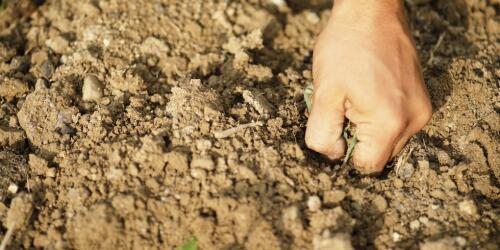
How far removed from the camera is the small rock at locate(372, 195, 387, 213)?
211 centimetres

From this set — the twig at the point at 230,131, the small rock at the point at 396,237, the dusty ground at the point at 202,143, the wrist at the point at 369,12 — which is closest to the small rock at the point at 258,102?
the dusty ground at the point at 202,143

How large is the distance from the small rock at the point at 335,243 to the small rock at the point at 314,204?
126 millimetres

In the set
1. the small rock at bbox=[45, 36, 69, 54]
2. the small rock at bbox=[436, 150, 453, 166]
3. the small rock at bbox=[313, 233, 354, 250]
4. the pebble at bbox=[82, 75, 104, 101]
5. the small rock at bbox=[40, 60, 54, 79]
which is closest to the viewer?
the small rock at bbox=[313, 233, 354, 250]

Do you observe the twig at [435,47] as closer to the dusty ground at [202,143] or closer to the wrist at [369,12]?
the dusty ground at [202,143]

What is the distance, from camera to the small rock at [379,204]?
2109 mm

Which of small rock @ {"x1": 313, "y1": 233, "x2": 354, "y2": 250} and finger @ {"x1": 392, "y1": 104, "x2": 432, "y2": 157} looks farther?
finger @ {"x1": 392, "y1": 104, "x2": 432, "y2": 157}

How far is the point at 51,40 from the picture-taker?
2.74 metres

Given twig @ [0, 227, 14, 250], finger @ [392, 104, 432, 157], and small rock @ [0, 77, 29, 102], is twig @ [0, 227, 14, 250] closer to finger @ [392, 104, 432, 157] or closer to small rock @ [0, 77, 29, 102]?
small rock @ [0, 77, 29, 102]

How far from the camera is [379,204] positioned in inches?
83.1

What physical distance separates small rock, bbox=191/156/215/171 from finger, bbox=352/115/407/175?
22.9 inches

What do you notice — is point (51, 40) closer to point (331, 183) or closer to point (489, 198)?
point (331, 183)

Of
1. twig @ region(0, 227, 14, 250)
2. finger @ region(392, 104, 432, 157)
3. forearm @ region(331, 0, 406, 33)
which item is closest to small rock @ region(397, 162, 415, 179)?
finger @ region(392, 104, 432, 157)

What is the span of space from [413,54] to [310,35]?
903 mm

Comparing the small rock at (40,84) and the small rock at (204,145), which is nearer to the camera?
the small rock at (204,145)
